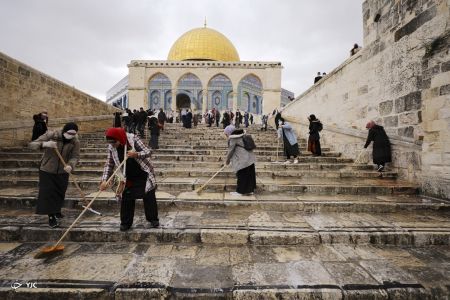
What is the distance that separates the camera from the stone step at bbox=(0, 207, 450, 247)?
3.40m

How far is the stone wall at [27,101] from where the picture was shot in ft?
28.1

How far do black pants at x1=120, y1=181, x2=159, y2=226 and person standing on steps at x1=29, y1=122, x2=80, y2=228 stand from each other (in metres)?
0.92

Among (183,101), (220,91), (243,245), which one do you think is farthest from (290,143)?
(183,101)

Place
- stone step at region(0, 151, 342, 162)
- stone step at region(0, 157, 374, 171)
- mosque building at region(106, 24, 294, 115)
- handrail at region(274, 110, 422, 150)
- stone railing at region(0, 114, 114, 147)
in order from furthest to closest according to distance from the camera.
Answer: mosque building at region(106, 24, 294, 115)
stone railing at region(0, 114, 114, 147)
stone step at region(0, 151, 342, 162)
stone step at region(0, 157, 374, 171)
handrail at region(274, 110, 422, 150)

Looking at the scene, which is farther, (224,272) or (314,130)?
(314,130)

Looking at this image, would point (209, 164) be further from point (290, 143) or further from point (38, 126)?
point (38, 126)

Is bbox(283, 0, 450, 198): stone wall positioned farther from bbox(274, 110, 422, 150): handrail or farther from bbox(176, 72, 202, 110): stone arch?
bbox(176, 72, 202, 110): stone arch

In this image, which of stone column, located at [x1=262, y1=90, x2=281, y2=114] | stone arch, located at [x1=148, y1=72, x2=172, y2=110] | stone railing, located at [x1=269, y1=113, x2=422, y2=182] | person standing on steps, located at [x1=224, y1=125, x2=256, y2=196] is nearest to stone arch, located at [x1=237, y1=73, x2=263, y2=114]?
stone column, located at [x1=262, y1=90, x2=281, y2=114]

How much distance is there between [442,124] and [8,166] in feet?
32.7

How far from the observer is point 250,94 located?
1318 inches

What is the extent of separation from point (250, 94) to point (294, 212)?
3014 centimetres

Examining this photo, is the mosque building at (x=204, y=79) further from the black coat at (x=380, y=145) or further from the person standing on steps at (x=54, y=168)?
the person standing on steps at (x=54, y=168)

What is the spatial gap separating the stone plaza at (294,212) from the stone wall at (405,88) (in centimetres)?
3

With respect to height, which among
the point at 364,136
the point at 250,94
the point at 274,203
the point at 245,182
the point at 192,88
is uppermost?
the point at 192,88
